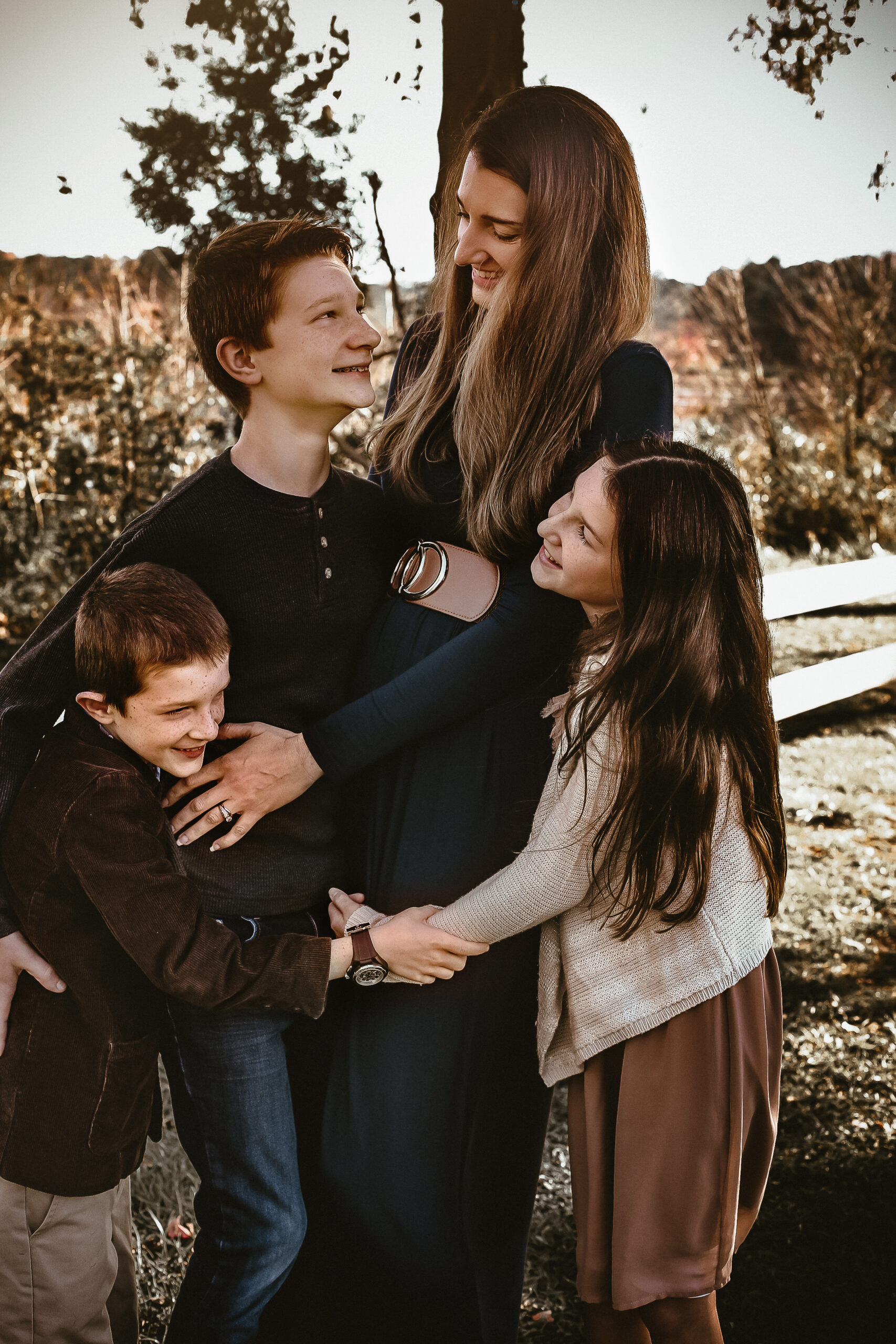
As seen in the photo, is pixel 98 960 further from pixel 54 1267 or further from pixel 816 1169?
pixel 816 1169

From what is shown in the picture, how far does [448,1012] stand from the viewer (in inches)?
66.6

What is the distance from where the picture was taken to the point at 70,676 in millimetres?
1579

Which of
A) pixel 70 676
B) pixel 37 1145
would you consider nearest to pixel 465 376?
pixel 70 676

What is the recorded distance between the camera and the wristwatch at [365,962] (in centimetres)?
158

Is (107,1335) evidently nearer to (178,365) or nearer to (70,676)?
(70,676)

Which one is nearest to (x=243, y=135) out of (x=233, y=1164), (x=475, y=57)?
(x=475, y=57)

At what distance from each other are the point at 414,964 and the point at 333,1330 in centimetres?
85

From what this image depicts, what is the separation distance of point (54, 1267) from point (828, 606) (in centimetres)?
477

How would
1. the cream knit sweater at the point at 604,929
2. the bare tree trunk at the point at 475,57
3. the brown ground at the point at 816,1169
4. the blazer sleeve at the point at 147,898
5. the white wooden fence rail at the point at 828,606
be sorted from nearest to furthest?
the blazer sleeve at the point at 147,898, the cream knit sweater at the point at 604,929, the brown ground at the point at 816,1169, the bare tree trunk at the point at 475,57, the white wooden fence rail at the point at 828,606

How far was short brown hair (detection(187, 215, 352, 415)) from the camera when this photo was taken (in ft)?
5.37

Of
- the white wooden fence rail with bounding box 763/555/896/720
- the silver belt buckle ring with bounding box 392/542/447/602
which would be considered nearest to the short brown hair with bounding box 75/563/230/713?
the silver belt buckle ring with bounding box 392/542/447/602

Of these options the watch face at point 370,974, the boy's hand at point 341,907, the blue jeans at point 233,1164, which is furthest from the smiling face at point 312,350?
the blue jeans at point 233,1164

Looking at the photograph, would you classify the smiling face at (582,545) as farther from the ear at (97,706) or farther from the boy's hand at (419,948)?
the ear at (97,706)

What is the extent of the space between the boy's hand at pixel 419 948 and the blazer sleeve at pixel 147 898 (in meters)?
0.22
